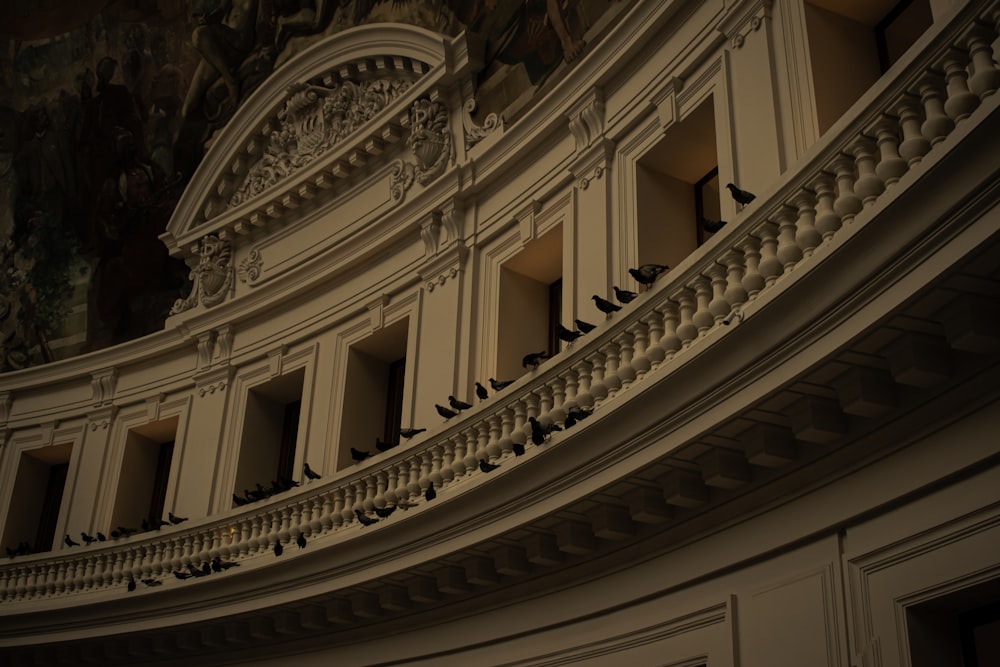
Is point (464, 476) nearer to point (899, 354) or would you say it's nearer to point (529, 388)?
point (529, 388)

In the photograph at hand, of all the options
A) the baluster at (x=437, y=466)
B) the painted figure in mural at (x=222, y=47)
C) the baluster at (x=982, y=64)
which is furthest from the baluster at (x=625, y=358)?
the painted figure in mural at (x=222, y=47)

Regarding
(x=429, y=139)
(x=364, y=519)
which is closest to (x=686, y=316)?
(x=364, y=519)

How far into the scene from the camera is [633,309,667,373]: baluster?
9069 millimetres

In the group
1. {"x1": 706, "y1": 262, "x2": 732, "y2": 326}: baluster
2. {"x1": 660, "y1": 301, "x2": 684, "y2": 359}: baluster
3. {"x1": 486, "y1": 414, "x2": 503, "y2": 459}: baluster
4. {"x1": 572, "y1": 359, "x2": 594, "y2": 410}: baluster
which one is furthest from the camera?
{"x1": 486, "y1": 414, "x2": 503, "y2": 459}: baluster

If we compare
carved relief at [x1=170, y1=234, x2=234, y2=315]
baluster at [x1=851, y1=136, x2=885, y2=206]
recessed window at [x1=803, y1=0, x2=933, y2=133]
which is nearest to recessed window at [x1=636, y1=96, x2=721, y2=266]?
recessed window at [x1=803, y1=0, x2=933, y2=133]

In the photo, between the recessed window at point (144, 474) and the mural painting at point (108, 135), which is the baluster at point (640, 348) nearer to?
the mural painting at point (108, 135)

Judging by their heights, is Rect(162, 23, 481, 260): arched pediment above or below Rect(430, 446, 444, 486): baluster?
above

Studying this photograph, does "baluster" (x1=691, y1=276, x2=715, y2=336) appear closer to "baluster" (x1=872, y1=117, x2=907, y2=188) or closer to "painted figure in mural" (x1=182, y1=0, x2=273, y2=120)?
"baluster" (x1=872, y1=117, x2=907, y2=188)

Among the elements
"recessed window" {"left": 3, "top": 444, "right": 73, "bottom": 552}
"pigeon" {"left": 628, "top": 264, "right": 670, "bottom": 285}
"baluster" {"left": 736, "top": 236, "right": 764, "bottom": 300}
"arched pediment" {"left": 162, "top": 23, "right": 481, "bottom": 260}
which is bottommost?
"baluster" {"left": 736, "top": 236, "right": 764, "bottom": 300}

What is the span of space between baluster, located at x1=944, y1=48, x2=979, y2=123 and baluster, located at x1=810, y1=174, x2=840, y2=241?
1.04m

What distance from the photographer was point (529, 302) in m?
14.9

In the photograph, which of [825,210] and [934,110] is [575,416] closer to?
[825,210]

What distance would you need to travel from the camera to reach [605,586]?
1019 cm

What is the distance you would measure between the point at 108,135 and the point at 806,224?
750 inches
